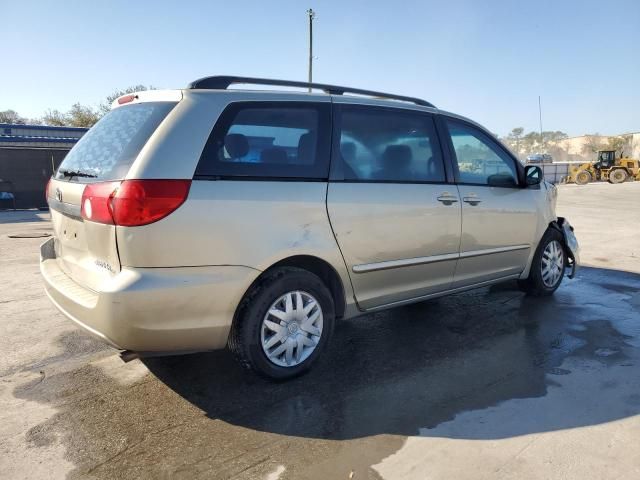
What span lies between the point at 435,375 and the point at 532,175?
96.4 inches

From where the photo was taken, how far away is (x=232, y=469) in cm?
239

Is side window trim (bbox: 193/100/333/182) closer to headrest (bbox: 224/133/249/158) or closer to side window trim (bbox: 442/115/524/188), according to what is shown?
headrest (bbox: 224/133/249/158)

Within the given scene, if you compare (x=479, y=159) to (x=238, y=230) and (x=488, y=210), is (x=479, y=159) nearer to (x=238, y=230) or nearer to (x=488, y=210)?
(x=488, y=210)

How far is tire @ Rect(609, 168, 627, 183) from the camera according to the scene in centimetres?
3347

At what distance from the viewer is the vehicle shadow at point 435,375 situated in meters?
2.84

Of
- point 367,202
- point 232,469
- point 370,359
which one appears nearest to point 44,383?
point 232,469

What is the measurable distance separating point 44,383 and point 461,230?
3.26 meters

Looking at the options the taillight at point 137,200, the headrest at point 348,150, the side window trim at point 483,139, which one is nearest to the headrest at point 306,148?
the headrest at point 348,150

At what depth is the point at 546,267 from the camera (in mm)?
5238

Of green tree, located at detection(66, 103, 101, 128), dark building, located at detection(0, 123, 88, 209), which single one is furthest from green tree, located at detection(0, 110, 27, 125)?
dark building, located at detection(0, 123, 88, 209)

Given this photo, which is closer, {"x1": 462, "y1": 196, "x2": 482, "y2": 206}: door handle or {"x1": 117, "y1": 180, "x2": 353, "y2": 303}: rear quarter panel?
{"x1": 117, "y1": 180, "x2": 353, "y2": 303}: rear quarter panel

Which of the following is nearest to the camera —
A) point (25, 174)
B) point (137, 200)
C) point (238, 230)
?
point (137, 200)

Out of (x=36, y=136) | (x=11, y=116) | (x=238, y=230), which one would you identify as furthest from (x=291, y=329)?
(x=11, y=116)

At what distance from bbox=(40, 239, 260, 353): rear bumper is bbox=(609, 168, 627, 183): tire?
37.0 m
